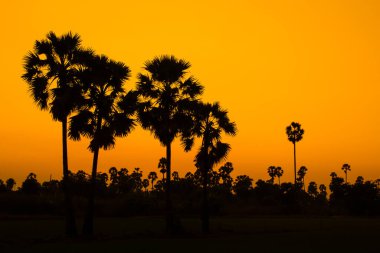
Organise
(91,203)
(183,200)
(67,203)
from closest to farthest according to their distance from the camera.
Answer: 1. (67,203)
2. (91,203)
3. (183,200)

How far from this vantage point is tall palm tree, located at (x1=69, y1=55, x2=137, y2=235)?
135ft

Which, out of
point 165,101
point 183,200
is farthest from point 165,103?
point 183,200


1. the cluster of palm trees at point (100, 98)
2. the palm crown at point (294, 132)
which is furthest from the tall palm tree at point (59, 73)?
the palm crown at point (294, 132)

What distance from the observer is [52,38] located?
40.5 m

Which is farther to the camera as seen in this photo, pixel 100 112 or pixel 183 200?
pixel 183 200

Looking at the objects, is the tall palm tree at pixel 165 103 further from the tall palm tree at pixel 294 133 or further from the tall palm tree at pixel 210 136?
the tall palm tree at pixel 294 133

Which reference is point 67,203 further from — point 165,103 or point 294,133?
point 294,133

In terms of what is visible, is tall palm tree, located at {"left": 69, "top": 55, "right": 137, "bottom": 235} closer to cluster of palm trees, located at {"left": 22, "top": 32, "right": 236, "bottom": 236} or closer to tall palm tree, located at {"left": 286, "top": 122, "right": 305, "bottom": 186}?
cluster of palm trees, located at {"left": 22, "top": 32, "right": 236, "bottom": 236}

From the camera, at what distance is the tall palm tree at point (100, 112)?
41.1 meters

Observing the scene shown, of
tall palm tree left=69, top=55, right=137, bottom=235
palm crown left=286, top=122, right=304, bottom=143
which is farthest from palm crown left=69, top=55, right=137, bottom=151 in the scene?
palm crown left=286, top=122, right=304, bottom=143

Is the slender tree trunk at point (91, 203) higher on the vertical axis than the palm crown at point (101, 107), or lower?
lower

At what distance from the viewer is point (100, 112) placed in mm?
41531

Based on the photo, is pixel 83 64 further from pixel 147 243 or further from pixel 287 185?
pixel 287 185

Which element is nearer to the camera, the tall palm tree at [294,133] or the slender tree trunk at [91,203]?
the slender tree trunk at [91,203]
